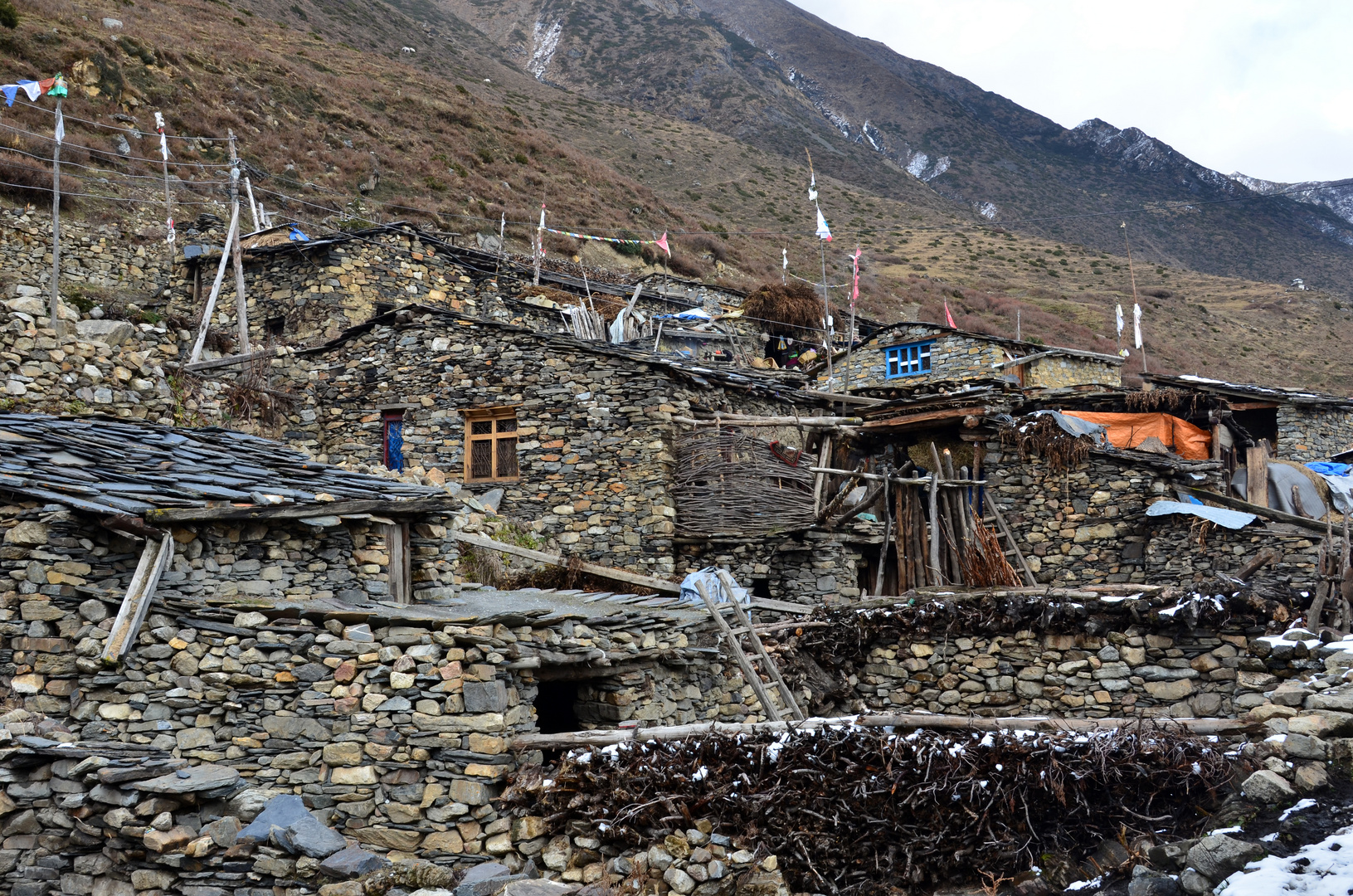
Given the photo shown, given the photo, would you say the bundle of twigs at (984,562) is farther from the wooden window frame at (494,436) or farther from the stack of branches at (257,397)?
the stack of branches at (257,397)

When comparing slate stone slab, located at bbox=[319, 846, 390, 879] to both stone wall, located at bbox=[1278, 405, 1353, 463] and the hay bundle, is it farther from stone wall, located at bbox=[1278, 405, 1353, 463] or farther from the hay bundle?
the hay bundle

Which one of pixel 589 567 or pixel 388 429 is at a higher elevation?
pixel 388 429

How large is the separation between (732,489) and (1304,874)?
1082cm

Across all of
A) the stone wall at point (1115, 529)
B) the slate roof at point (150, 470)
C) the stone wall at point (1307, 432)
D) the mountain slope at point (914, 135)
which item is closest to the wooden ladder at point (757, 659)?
the slate roof at point (150, 470)

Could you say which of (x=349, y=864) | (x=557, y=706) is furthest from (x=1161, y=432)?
(x=349, y=864)

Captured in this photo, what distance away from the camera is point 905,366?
84.4 ft

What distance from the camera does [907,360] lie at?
25.8 meters

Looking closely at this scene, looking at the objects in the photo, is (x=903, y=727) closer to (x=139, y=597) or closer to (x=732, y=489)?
(x=139, y=597)

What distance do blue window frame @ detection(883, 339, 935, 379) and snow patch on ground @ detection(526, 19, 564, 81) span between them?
78.0 m

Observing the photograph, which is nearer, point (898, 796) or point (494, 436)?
point (898, 796)

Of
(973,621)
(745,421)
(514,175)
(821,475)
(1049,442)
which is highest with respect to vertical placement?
(514,175)

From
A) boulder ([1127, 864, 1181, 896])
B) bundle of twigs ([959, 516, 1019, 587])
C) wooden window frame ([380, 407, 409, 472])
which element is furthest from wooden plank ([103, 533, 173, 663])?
bundle of twigs ([959, 516, 1019, 587])

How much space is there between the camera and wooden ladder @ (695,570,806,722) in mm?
9188

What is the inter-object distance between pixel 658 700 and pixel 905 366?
18.7 meters
